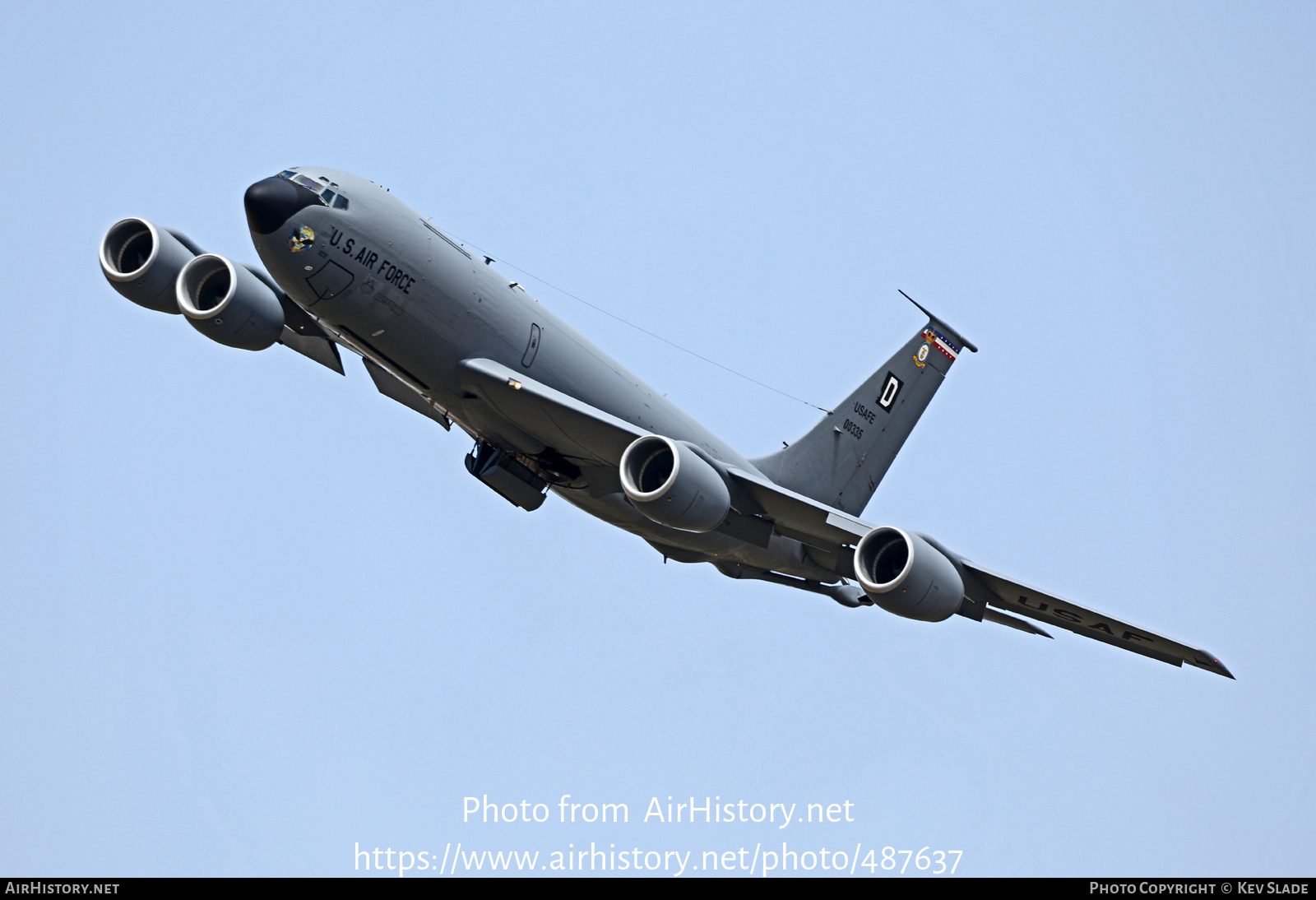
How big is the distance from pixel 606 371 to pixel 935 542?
7.74 metres

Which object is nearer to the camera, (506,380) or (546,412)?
(506,380)

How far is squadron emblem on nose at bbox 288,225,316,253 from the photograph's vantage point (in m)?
25.6

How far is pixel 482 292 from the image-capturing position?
27719 mm

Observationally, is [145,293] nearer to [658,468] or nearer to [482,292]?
[482,292]

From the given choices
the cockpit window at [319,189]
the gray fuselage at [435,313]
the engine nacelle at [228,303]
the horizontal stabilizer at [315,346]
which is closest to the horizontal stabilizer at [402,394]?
the horizontal stabilizer at [315,346]

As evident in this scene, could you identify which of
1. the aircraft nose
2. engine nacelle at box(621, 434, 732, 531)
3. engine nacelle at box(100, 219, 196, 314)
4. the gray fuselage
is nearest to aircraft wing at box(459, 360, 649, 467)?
the gray fuselage

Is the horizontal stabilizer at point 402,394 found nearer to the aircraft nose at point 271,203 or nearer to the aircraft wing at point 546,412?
the aircraft wing at point 546,412

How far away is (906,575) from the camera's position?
26469mm

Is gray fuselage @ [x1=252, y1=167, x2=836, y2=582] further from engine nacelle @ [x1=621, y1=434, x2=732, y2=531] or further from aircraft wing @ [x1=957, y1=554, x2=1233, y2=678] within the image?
aircraft wing @ [x1=957, y1=554, x2=1233, y2=678]

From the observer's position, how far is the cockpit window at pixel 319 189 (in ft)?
85.4

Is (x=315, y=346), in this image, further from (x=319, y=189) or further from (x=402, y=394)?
(x=319, y=189)

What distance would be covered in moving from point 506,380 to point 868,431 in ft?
41.0

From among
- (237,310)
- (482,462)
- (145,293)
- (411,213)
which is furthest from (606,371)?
(145,293)

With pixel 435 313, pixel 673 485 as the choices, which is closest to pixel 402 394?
pixel 435 313
